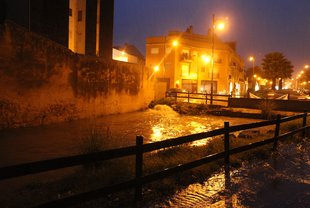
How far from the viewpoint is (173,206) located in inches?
201

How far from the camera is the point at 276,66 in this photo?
68812mm

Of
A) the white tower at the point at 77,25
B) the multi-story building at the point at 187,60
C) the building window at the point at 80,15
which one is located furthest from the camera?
the multi-story building at the point at 187,60

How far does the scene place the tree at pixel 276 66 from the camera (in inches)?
2714

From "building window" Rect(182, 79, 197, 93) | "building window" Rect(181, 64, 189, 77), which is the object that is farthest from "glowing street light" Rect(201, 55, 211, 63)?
"building window" Rect(182, 79, 197, 93)

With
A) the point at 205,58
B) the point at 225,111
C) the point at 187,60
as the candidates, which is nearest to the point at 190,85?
the point at 187,60

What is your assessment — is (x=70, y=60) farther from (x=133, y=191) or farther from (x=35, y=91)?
(x=133, y=191)

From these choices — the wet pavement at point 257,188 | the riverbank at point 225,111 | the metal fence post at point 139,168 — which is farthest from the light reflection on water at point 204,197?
the riverbank at point 225,111

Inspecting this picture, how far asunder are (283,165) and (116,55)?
3423 cm

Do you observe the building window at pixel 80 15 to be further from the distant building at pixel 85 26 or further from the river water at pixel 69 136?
the river water at pixel 69 136

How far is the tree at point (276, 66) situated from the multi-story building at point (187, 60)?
45.5ft

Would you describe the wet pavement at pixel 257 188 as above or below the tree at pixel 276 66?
below

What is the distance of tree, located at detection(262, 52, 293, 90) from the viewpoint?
68.9 m

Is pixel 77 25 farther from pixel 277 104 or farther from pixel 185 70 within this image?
pixel 185 70

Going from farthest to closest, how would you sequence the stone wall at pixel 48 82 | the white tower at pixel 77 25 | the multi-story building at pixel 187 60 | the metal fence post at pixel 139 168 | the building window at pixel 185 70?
the building window at pixel 185 70 → the multi-story building at pixel 187 60 → the white tower at pixel 77 25 → the stone wall at pixel 48 82 → the metal fence post at pixel 139 168
